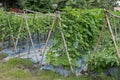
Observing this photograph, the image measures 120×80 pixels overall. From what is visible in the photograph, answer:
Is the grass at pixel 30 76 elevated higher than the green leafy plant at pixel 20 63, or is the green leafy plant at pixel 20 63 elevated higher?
the grass at pixel 30 76

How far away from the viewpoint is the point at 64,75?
5863mm

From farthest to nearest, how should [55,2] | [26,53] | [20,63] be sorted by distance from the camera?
[55,2]
[26,53]
[20,63]

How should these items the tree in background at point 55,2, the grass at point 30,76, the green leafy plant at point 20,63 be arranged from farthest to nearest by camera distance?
the tree in background at point 55,2 → the green leafy plant at point 20,63 → the grass at point 30,76

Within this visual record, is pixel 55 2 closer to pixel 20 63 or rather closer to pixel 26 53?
pixel 26 53

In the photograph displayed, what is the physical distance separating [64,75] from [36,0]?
9850mm

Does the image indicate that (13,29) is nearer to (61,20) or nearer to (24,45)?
(24,45)

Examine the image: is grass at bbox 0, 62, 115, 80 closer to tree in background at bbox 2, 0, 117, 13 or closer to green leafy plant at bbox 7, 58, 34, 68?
green leafy plant at bbox 7, 58, 34, 68

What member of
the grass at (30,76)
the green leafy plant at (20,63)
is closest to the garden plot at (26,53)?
the green leafy plant at (20,63)

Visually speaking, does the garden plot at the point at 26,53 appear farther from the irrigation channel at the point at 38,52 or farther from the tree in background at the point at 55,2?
the tree in background at the point at 55,2

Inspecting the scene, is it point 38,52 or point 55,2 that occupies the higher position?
point 55,2

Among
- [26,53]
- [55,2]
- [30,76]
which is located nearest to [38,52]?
[26,53]

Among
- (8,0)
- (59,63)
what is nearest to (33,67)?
(59,63)

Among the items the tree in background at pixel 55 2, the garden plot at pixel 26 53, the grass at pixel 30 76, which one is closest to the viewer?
the grass at pixel 30 76

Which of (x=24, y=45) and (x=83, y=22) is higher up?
Result: (x=83, y=22)
